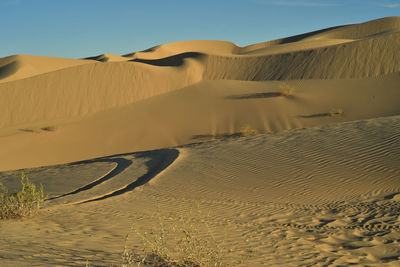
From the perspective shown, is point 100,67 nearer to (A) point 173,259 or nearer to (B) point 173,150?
(B) point 173,150

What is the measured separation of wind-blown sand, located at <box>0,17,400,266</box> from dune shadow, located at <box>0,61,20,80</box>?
26.9 m

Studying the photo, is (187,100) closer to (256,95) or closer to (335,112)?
(256,95)

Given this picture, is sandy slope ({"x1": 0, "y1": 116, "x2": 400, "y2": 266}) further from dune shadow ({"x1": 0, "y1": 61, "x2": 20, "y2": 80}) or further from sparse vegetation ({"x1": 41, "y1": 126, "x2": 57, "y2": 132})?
dune shadow ({"x1": 0, "y1": 61, "x2": 20, "y2": 80})

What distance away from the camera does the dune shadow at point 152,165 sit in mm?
10214

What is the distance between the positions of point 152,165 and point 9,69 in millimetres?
50003

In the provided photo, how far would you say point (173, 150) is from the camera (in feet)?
51.2

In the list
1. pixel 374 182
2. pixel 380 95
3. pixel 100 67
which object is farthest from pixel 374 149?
pixel 100 67

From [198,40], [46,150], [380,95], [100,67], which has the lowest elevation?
[46,150]

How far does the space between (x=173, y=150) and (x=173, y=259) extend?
1091 centimetres

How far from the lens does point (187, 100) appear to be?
1000 inches

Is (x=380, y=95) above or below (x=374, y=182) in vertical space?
above

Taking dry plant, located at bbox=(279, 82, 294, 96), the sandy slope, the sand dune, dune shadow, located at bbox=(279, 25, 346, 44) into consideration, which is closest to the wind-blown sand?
Answer: the sandy slope

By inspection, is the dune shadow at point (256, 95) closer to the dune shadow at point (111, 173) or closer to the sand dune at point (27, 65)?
the dune shadow at point (111, 173)

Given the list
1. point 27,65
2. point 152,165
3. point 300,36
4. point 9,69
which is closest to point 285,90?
point 152,165
